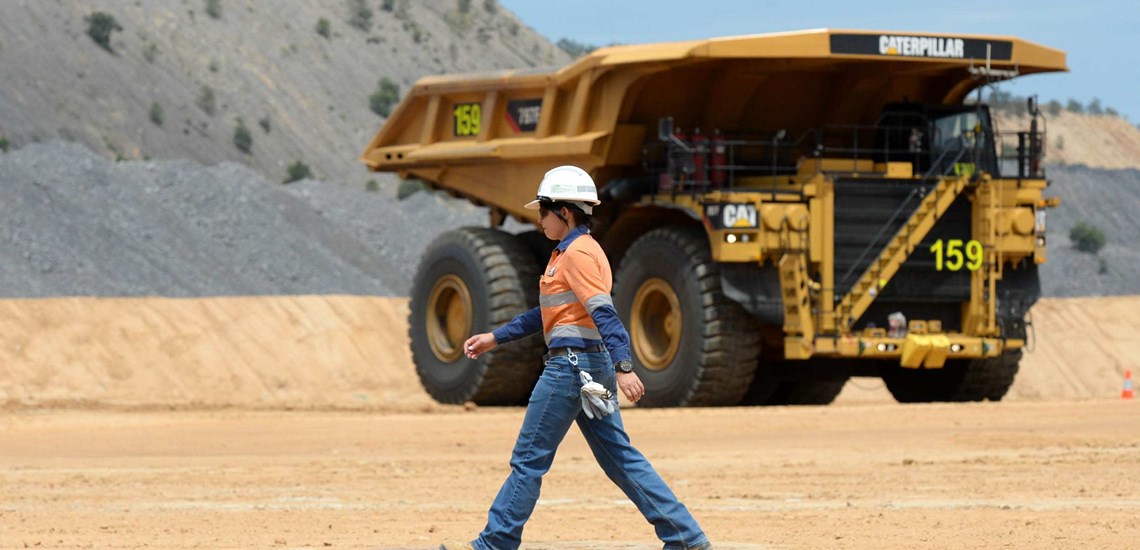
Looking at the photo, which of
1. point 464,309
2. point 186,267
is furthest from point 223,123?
point 464,309

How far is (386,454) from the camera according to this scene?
15391 mm

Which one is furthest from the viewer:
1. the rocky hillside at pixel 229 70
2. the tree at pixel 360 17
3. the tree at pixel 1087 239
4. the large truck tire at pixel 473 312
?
the tree at pixel 360 17

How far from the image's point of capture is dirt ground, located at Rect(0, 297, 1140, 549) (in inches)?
405

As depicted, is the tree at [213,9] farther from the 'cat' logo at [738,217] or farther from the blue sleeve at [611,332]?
the blue sleeve at [611,332]

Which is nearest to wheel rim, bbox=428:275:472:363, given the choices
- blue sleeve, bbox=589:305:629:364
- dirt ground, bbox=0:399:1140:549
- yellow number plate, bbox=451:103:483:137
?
dirt ground, bbox=0:399:1140:549

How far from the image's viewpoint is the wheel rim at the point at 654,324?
18906mm

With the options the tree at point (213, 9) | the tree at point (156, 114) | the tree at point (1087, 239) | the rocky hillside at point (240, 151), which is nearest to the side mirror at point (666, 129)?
the rocky hillside at point (240, 151)

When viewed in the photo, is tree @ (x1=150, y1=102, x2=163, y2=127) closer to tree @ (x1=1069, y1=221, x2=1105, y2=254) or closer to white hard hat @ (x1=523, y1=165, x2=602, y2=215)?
tree @ (x1=1069, y1=221, x2=1105, y2=254)

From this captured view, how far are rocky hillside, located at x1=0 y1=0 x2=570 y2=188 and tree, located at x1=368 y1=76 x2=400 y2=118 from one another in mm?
406

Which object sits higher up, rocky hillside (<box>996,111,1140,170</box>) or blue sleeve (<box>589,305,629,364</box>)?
blue sleeve (<box>589,305,629,364</box>)

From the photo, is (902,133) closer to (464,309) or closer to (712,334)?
(712,334)

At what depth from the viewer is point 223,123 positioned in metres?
67.2

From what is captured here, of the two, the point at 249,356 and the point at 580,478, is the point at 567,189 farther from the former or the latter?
the point at 249,356

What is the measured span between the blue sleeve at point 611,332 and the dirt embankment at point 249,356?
46.7 feet
